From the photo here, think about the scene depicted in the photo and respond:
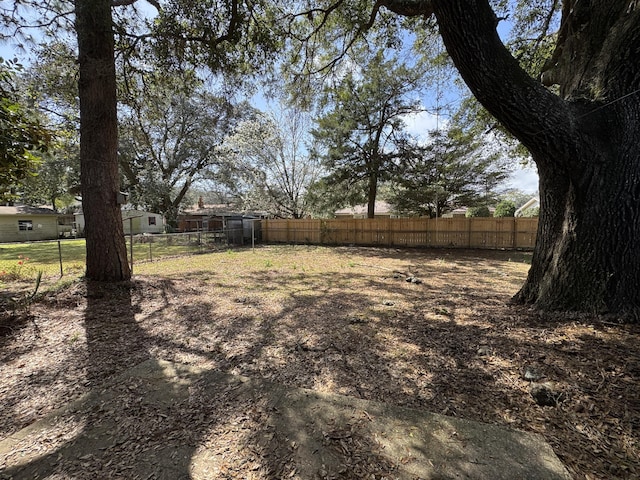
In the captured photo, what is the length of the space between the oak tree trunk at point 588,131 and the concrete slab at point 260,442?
7.38 ft

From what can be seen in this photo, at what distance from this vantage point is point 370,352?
8.91 feet

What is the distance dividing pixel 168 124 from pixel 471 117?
61.0 ft

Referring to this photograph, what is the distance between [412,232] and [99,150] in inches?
481

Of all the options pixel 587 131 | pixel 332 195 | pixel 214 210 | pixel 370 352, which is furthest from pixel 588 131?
pixel 214 210

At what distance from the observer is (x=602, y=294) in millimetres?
2875

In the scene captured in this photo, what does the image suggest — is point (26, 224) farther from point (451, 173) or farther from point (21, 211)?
point (451, 173)

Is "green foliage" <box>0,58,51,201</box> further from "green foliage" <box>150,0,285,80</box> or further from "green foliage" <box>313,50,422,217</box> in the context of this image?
"green foliage" <box>313,50,422,217</box>

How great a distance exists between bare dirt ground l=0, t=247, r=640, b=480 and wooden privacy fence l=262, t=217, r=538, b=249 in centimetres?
839

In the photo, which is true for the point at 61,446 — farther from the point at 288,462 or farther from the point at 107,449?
the point at 288,462

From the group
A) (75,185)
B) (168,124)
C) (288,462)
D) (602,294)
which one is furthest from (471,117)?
(75,185)

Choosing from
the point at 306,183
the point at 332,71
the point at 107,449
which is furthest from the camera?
the point at 306,183

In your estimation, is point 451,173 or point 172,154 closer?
point 451,173

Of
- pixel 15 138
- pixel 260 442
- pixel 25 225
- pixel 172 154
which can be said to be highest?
pixel 172 154

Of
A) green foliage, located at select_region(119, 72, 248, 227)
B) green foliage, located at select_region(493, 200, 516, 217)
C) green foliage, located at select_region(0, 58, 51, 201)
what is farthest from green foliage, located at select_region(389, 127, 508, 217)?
green foliage, located at select_region(0, 58, 51, 201)
